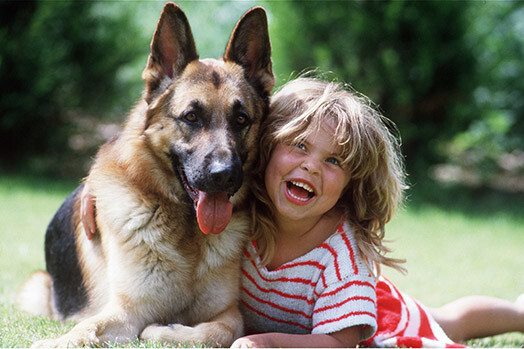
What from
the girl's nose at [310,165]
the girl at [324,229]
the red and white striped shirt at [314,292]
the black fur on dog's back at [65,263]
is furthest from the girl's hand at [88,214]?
the girl's nose at [310,165]

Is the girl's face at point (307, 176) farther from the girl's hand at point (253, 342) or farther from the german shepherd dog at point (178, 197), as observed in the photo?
the girl's hand at point (253, 342)

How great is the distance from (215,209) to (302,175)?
522 millimetres

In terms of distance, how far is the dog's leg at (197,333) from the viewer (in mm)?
2998

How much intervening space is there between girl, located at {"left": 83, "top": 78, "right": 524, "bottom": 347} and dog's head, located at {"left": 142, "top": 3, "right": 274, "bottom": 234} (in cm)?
19

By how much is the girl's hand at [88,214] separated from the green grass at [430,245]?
56 centimetres

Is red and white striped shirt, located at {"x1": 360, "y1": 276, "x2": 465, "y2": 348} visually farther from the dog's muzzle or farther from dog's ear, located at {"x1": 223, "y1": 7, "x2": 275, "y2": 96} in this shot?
dog's ear, located at {"x1": 223, "y1": 7, "x2": 275, "y2": 96}

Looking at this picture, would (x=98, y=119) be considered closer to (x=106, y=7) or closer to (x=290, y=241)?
(x=106, y=7)

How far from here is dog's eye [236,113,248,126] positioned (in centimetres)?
336

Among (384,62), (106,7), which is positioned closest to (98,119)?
(106,7)

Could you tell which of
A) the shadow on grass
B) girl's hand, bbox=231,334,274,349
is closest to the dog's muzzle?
girl's hand, bbox=231,334,274,349

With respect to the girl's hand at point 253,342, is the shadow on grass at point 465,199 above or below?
below

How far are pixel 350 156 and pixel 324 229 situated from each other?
497mm

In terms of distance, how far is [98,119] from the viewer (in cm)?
1102

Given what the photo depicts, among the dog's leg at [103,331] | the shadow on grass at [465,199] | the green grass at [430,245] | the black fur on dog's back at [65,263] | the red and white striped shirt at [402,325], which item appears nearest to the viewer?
the dog's leg at [103,331]
